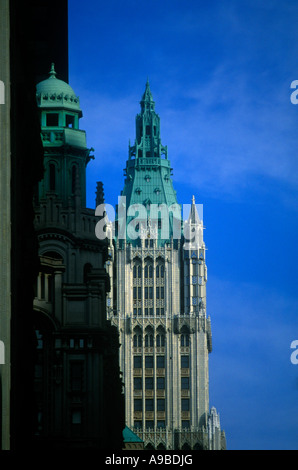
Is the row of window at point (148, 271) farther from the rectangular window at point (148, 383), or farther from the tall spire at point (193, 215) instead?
the rectangular window at point (148, 383)

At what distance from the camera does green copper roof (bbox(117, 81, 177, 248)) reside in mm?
161750

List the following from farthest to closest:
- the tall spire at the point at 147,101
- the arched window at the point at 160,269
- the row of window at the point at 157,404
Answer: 1. the tall spire at the point at 147,101
2. the arched window at the point at 160,269
3. the row of window at the point at 157,404

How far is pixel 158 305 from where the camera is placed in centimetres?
15875

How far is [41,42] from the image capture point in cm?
6100

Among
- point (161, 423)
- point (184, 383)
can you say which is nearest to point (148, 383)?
point (184, 383)

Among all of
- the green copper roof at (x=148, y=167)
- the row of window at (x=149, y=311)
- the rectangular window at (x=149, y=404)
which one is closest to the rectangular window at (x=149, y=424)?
the rectangular window at (x=149, y=404)

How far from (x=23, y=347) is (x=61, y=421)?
11.5m

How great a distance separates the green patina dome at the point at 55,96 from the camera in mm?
65312

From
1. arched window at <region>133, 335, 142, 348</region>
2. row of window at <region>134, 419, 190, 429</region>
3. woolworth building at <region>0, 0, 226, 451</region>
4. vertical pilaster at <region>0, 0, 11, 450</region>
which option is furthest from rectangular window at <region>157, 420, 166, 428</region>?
vertical pilaster at <region>0, 0, 11, 450</region>

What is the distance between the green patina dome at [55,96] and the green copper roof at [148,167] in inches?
3750

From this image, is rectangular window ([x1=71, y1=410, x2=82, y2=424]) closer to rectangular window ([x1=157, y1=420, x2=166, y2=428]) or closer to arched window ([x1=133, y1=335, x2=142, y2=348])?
rectangular window ([x1=157, y1=420, x2=166, y2=428])

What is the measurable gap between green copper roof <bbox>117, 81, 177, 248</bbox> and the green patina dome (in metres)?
95.2

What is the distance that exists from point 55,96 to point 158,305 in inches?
3720
